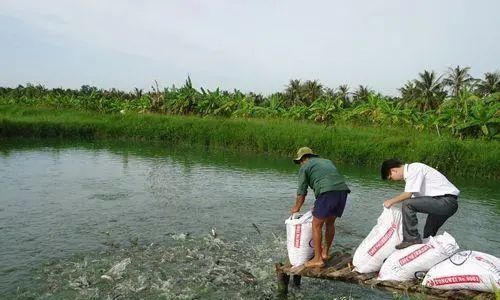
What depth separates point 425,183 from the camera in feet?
18.6

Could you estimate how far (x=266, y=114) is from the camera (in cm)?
3353

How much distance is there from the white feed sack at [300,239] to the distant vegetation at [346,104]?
18.8m

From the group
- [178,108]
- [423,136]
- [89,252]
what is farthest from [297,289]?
[178,108]

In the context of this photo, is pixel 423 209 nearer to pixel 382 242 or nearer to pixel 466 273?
pixel 382 242

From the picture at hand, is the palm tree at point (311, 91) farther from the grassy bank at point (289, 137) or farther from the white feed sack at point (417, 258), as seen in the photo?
the white feed sack at point (417, 258)

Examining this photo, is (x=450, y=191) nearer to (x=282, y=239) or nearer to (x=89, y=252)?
(x=282, y=239)

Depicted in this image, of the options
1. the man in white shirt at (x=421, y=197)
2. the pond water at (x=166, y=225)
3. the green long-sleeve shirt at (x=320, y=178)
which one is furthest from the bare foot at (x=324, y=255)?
the man in white shirt at (x=421, y=197)

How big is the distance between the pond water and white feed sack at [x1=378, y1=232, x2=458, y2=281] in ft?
3.70

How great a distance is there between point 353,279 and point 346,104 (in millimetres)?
33357

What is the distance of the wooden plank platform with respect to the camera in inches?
198

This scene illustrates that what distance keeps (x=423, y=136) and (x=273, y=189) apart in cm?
1120

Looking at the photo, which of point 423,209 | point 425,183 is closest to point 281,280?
point 423,209

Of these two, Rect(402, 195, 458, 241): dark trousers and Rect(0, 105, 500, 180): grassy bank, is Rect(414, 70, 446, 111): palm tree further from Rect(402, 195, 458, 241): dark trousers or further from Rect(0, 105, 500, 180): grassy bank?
Rect(402, 195, 458, 241): dark trousers

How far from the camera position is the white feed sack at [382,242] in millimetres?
5773
